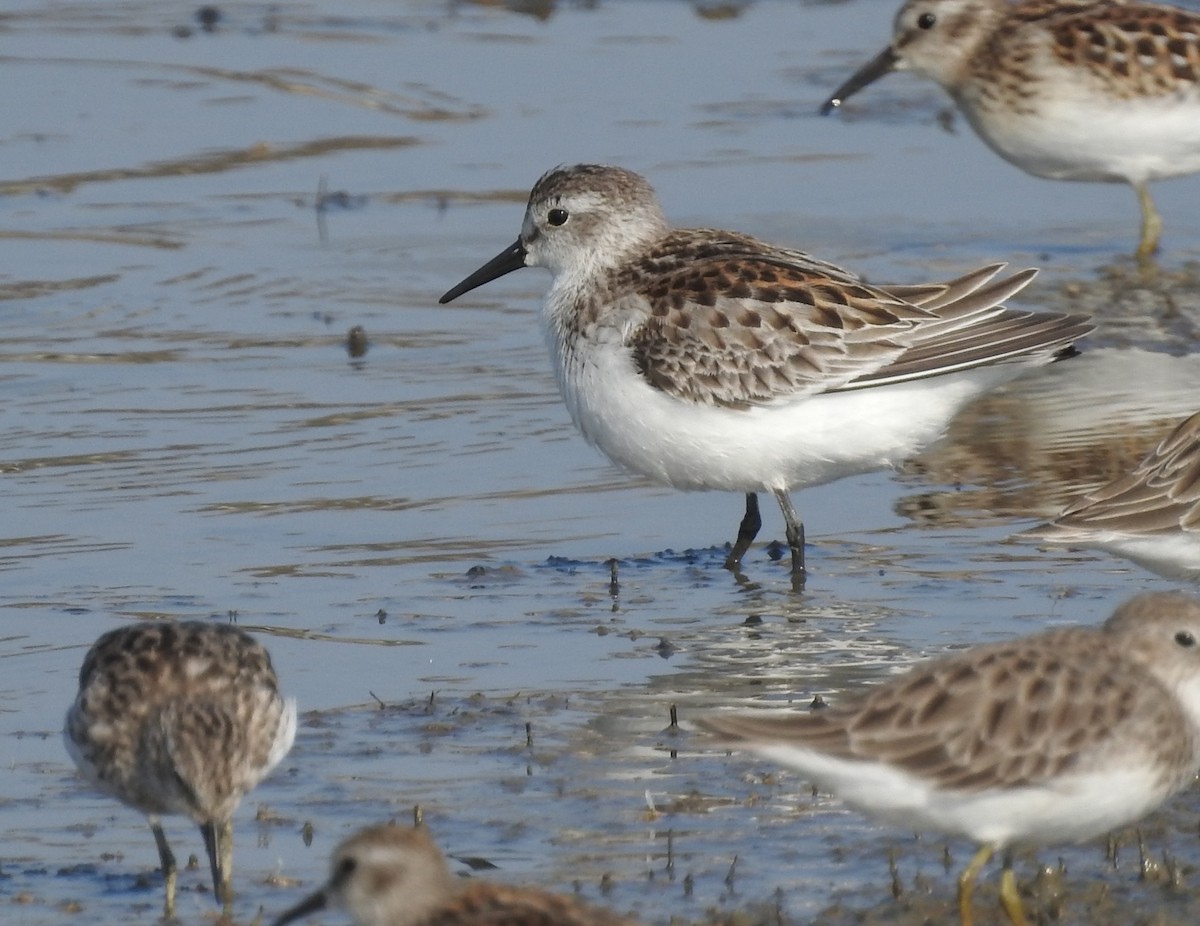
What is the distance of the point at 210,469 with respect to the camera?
10.8m

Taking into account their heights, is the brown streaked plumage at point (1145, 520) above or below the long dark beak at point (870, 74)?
below

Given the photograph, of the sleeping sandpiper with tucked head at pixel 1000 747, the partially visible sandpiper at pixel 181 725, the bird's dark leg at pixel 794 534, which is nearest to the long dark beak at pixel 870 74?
the bird's dark leg at pixel 794 534

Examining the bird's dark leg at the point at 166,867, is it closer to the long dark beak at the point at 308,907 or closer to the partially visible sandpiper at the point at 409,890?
the long dark beak at the point at 308,907

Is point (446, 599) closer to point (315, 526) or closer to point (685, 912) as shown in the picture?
point (315, 526)

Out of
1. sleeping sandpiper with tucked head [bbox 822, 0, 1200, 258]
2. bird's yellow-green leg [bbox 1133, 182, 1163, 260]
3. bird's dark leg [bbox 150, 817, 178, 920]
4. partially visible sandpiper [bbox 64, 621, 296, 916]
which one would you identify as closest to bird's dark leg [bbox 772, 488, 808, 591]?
partially visible sandpiper [bbox 64, 621, 296, 916]

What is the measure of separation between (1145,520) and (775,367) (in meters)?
1.93

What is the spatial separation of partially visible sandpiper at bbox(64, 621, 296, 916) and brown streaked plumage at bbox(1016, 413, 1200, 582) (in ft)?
8.63

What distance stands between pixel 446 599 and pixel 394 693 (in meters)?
1.07

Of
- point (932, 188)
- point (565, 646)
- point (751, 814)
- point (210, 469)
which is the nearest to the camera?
point (751, 814)

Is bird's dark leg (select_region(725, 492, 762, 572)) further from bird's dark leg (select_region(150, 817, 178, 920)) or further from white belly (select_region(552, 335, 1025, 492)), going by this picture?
bird's dark leg (select_region(150, 817, 178, 920))

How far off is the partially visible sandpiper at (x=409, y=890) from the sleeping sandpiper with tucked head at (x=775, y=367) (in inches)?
170

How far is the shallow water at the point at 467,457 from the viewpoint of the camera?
23.2 ft

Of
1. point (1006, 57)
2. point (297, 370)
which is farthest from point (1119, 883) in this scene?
point (1006, 57)

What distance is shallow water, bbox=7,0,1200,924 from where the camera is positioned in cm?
707
